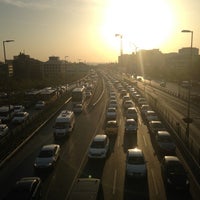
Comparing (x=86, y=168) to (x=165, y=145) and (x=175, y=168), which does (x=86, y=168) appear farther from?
(x=165, y=145)

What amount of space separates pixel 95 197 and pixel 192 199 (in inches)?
230

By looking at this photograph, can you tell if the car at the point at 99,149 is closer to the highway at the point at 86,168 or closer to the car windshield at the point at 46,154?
the highway at the point at 86,168

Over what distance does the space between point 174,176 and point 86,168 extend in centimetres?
663

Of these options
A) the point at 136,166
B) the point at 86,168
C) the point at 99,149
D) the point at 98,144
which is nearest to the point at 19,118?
the point at 98,144

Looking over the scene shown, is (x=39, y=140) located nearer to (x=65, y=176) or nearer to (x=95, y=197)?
(x=65, y=176)

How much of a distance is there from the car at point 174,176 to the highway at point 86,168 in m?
0.41

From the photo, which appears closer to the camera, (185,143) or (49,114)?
(185,143)

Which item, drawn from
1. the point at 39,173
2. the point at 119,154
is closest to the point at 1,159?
the point at 39,173

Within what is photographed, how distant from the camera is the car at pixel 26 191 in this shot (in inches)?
632

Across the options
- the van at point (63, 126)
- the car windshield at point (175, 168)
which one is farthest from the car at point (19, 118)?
the car windshield at point (175, 168)

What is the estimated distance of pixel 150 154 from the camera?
25875 mm

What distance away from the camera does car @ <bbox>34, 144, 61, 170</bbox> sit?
71.6 ft

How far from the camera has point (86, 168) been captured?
893 inches

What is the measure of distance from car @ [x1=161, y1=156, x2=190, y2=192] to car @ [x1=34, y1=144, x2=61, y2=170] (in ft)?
24.9
